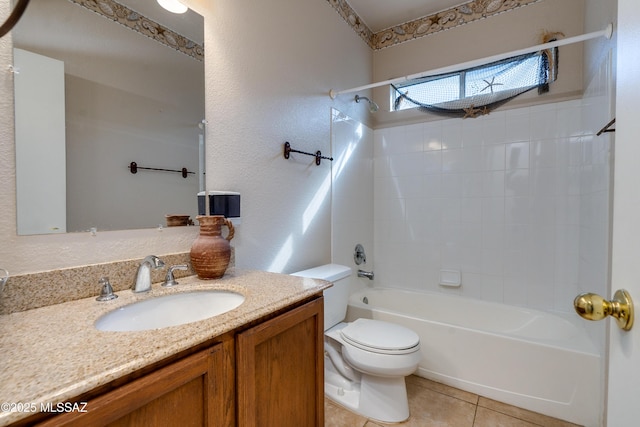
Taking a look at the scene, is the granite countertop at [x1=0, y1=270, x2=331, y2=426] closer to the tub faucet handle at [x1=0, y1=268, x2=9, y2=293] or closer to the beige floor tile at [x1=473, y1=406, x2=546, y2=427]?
the tub faucet handle at [x1=0, y1=268, x2=9, y2=293]

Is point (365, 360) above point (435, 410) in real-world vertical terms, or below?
above

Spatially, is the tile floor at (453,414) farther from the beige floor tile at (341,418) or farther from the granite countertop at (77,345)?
the granite countertop at (77,345)

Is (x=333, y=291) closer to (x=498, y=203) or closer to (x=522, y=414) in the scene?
(x=522, y=414)

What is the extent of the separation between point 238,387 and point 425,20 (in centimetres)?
294


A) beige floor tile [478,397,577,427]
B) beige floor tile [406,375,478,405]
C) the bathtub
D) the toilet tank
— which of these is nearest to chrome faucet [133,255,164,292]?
the toilet tank

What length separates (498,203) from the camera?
2275 millimetres

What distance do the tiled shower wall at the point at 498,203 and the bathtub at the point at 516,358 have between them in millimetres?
181

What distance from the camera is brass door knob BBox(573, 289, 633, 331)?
479mm

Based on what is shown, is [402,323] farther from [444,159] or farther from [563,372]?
[444,159]

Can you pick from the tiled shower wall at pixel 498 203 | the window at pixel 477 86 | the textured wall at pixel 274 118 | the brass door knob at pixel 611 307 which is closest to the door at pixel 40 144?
the textured wall at pixel 274 118

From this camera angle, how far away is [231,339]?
2.41 feet

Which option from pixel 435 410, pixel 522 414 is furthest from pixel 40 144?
pixel 522 414

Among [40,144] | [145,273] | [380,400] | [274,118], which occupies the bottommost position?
[380,400]

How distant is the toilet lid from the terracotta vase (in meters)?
0.86
